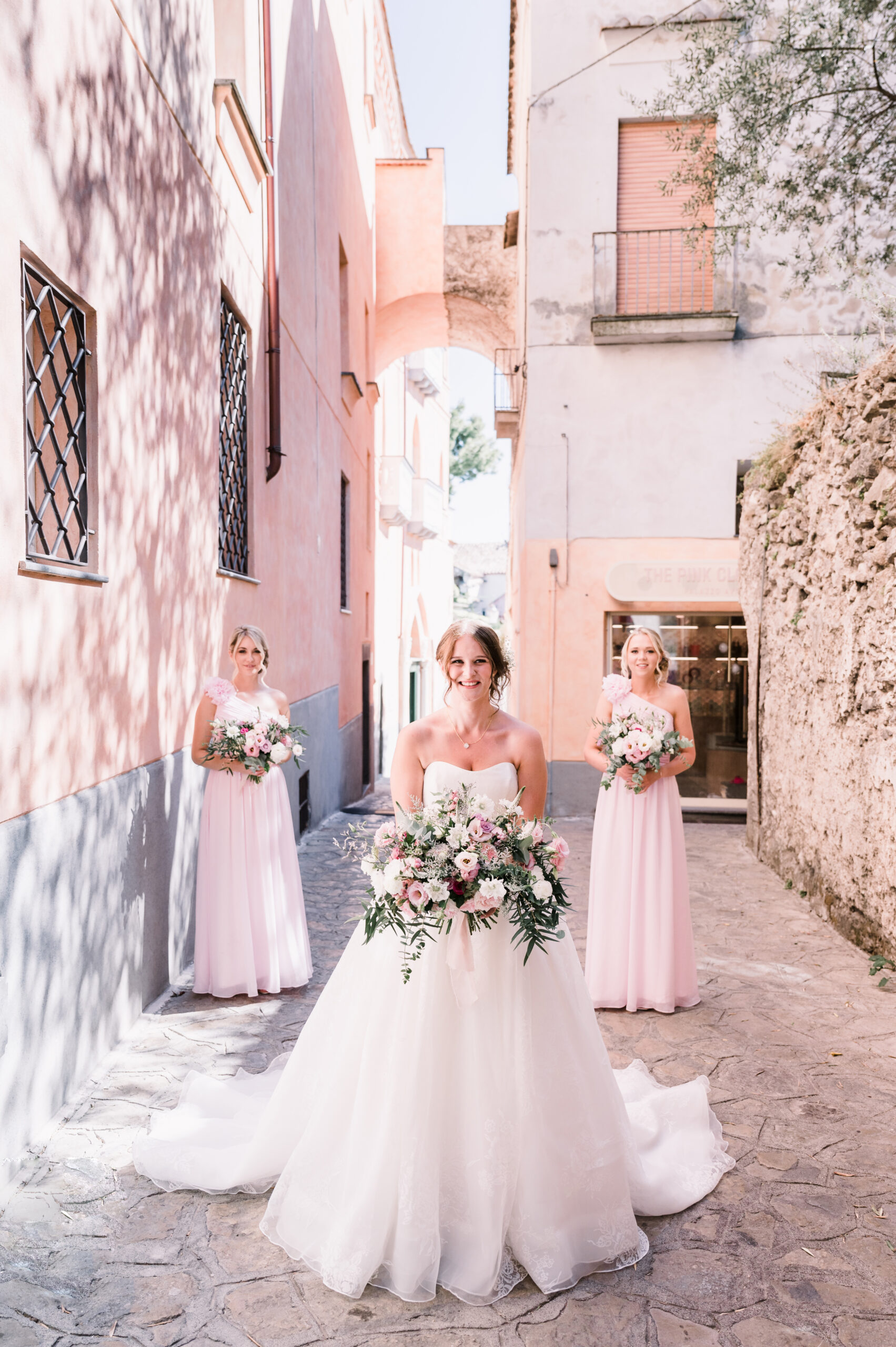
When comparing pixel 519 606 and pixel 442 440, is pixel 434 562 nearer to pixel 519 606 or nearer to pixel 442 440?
pixel 442 440

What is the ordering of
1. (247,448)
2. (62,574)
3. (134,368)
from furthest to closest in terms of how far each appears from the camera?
(247,448) < (134,368) < (62,574)

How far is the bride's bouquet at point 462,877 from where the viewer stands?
9.72ft

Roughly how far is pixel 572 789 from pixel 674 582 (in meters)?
3.12

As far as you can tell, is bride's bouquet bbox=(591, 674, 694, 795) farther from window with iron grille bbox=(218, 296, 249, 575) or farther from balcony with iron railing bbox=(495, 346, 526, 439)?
balcony with iron railing bbox=(495, 346, 526, 439)

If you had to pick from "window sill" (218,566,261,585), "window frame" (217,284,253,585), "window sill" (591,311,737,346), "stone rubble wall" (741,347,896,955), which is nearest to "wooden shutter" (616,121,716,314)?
"window sill" (591,311,737,346)

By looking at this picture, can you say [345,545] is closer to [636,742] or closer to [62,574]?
[636,742]

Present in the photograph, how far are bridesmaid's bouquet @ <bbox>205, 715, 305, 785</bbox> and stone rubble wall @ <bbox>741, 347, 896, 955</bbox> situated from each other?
404cm

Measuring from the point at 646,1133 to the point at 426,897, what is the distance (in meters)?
1.67

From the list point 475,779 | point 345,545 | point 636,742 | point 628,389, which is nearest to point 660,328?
point 628,389

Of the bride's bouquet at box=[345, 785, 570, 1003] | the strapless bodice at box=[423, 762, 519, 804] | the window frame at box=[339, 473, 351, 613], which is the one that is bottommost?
the bride's bouquet at box=[345, 785, 570, 1003]

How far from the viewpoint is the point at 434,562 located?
30859 millimetres

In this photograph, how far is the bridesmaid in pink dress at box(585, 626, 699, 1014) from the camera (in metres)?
5.40

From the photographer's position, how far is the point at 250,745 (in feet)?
17.9

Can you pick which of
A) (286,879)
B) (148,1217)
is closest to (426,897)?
(148,1217)
